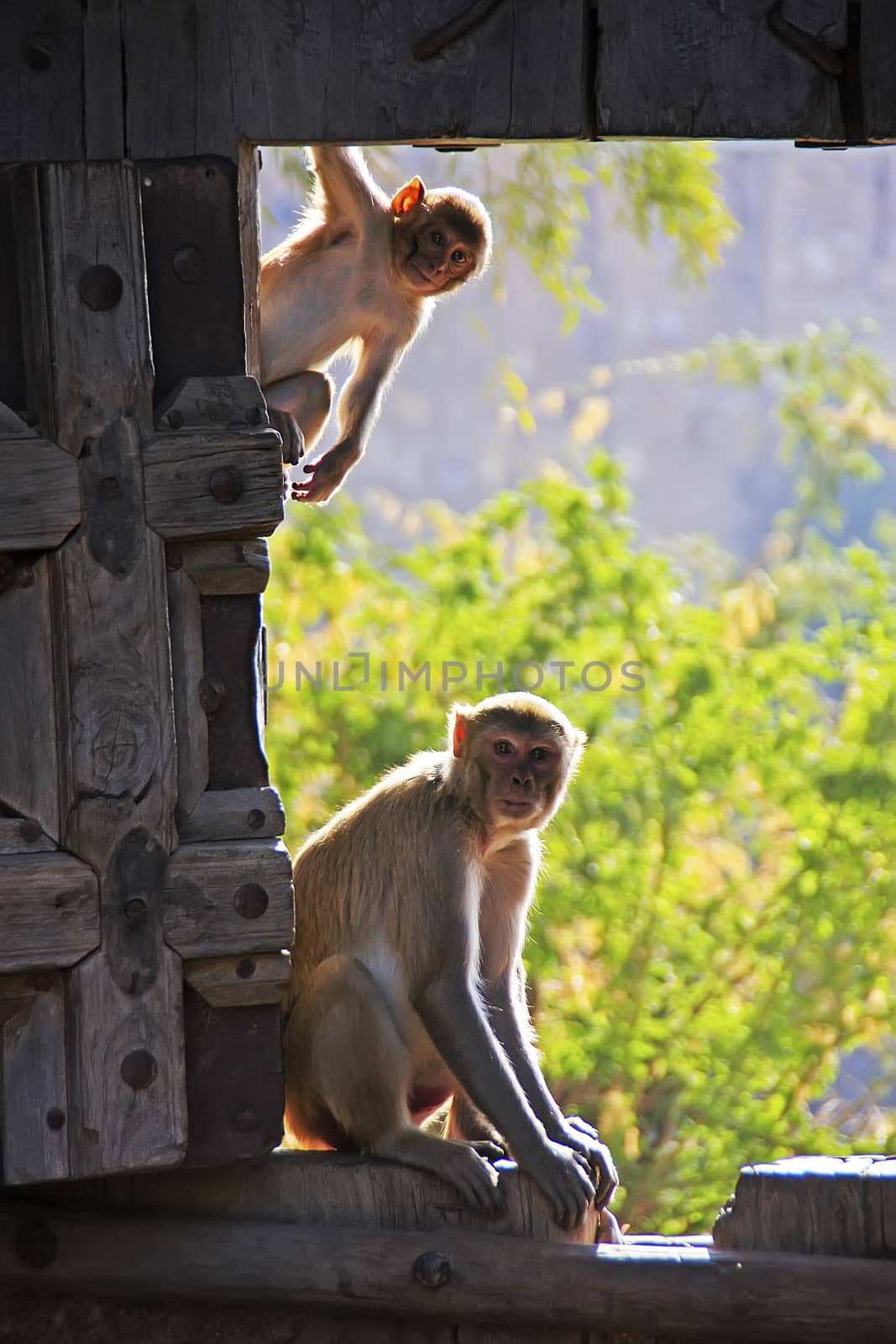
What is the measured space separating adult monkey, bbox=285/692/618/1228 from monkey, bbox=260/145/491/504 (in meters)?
0.84

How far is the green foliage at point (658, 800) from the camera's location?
732cm

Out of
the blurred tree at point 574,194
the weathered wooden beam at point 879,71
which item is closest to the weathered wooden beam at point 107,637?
the weathered wooden beam at point 879,71

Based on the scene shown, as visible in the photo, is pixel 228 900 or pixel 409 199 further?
pixel 409 199

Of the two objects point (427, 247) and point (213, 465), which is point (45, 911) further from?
point (427, 247)

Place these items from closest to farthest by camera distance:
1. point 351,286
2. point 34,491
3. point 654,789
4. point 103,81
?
point 34,491 → point 103,81 → point 351,286 → point 654,789

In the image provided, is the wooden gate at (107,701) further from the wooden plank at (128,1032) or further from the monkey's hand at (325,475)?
the monkey's hand at (325,475)

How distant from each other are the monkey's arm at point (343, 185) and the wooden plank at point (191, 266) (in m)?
1.09

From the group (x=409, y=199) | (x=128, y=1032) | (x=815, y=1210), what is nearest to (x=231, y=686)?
(x=128, y=1032)

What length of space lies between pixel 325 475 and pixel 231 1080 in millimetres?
1670

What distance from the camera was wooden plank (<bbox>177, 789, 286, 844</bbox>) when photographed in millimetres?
3057

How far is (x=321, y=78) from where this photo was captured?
314cm

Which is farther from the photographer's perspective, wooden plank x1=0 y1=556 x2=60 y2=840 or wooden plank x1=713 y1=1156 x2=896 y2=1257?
wooden plank x1=713 y1=1156 x2=896 y2=1257

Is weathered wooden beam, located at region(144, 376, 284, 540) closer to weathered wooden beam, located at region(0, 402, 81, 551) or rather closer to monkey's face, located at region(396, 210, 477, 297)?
weathered wooden beam, located at region(0, 402, 81, 551)

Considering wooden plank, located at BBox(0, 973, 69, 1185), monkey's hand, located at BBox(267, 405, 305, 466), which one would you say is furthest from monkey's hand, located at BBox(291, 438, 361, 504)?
wooden plank, located at BBox(0, 973, 69, 1185)
